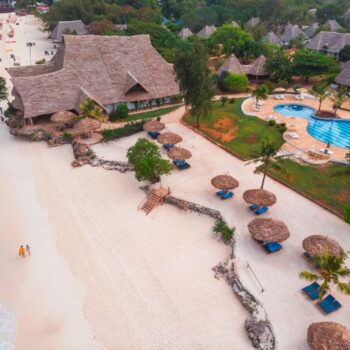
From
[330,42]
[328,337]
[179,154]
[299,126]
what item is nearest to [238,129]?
[299,126]

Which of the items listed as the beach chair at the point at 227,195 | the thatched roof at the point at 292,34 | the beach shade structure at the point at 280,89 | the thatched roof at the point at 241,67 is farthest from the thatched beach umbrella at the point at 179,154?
the thatched roof at the point at 292,34

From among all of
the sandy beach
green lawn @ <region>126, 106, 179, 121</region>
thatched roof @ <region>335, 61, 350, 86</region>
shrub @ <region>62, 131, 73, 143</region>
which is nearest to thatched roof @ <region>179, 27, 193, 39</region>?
thatched roof @ <region>335, 61, 350, 86</region>

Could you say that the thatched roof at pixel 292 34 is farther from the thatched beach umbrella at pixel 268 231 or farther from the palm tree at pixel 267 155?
the thatched beach umbrella at pixel 268 231

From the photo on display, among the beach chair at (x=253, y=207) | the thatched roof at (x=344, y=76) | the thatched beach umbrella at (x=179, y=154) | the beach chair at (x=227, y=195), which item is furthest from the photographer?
the thatched roof at (x=344, y=76)

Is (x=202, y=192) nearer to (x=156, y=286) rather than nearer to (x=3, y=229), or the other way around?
(x=156, y=286)

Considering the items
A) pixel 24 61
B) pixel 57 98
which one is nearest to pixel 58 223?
pixel 57 98

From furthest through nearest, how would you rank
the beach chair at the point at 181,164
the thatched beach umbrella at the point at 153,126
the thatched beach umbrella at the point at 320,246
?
the thatched beach umbrella at the point at 153,126 < the beach chair at the point at 181,164 < the thatched beach umbrella at the point at 320,246
